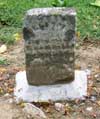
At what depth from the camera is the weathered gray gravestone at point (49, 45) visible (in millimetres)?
4234

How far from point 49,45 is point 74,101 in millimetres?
662

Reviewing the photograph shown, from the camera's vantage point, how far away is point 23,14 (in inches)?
263

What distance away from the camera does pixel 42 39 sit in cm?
432

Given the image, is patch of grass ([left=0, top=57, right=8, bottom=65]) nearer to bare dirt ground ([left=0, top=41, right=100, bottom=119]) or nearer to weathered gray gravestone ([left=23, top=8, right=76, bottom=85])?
bare dirt ground ([left=0, top=41, right=100, bottom=119])

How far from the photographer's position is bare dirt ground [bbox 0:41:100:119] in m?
4.25

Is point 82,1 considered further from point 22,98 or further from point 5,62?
point 22,98

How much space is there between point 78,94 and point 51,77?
349 mm

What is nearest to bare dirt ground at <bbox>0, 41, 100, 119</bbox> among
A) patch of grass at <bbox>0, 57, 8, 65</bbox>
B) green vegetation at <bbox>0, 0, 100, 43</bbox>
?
patch of grass at <bbox>0, 57, 8, 65</bbox>

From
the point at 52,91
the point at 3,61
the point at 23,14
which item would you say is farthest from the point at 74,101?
the point at 23,14

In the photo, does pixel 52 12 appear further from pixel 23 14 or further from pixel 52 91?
pixel 23 14

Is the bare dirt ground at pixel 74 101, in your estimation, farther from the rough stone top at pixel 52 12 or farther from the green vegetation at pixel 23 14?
the rough stone top at pixel 52 12

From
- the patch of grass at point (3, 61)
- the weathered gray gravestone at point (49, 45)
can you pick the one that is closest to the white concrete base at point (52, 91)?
the weathered gray gravestone at point (49, 45)

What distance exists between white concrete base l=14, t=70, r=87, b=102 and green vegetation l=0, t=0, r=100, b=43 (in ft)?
4.76

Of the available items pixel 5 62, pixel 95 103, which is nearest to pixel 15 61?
pixel 5 62
